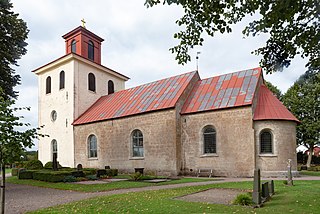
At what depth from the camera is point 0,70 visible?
15766mm

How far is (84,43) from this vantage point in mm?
28688

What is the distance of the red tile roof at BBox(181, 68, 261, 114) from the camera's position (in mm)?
18266

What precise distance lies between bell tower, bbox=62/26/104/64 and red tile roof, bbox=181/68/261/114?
12792 mm

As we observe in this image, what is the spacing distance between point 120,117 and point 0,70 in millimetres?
9288

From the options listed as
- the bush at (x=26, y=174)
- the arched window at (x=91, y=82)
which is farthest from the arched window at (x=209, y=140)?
the arched window at (x=91, y=82)

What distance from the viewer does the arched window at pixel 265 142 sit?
17.5 meters

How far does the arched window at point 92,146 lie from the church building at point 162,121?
0.28ft

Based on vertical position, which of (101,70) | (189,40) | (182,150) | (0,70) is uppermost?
(101,70)

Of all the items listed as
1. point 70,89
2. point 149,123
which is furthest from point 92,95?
point 149,123

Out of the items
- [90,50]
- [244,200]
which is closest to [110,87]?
[90,50]

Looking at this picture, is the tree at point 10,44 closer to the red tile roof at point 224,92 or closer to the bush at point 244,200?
the red tile roof at point 224,92

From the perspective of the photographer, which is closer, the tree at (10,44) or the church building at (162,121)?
the tree at (10,44)

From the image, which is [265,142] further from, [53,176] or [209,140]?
[53,176]

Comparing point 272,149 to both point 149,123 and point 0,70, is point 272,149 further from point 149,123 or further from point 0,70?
point 0,70
